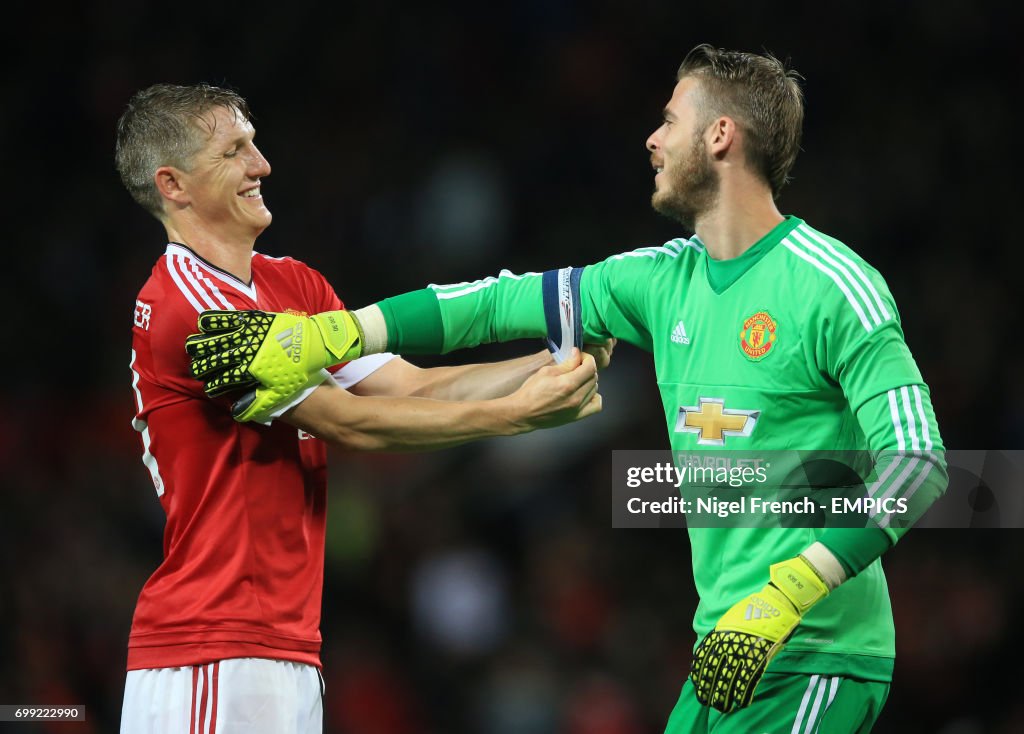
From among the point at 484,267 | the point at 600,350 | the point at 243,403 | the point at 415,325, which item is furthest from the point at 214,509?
the point at 484,267

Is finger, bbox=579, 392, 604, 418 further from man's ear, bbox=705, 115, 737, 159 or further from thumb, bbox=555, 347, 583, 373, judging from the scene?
man's ear, bbox=705, 115, 737, 159

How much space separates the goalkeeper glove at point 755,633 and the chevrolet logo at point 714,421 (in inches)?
16.4

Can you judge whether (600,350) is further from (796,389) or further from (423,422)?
(796,389)

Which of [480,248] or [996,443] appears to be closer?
[996,443]

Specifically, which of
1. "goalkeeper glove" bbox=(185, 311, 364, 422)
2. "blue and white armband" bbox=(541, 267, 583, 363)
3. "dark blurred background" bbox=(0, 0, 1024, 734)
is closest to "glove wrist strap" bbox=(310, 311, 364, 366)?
"goalkeeper glove" bbox=(185, 311, 364, 422)

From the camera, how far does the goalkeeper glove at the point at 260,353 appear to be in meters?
3.68

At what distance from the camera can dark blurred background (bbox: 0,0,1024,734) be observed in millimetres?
7434

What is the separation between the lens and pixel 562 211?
8.94 meters

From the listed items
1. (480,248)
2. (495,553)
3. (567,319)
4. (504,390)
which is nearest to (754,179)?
(567,319)

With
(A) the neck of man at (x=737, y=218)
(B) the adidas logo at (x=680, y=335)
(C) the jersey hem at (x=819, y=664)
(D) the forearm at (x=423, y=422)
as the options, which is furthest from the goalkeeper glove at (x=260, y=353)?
(C) the jersey hem at (x=819, y=664)

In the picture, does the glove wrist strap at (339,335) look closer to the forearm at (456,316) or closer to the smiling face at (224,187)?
the forearm at (456,316)

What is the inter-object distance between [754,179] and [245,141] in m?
1.67

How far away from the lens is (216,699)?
3.72 metres

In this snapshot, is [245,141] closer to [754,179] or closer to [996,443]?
[754,179]
